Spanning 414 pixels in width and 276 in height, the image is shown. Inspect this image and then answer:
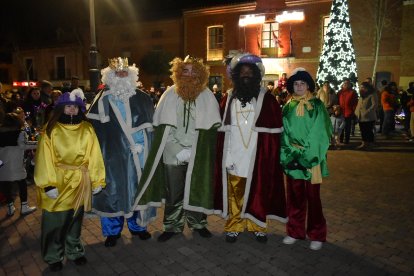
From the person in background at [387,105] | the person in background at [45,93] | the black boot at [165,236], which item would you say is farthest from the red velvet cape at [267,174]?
the person in background at [387,105]

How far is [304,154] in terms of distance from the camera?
421 cm

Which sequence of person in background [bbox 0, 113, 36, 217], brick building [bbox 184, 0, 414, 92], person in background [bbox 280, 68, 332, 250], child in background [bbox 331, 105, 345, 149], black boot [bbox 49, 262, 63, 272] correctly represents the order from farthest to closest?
brick building [bbox 184, 0, 414, 92], child in background [bbox 331, 105, 345, 149], person in background [bbox 0, 113, 36, 217], person in background [bbox 280, 68, 332, 250], black boot [bbox 49, 262, 63, 272]

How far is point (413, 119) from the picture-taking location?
1196cm

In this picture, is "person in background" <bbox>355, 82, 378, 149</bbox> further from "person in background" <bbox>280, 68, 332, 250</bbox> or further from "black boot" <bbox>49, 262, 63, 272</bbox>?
"black boot" <bbox>49, 262, 63, 272</bbox>

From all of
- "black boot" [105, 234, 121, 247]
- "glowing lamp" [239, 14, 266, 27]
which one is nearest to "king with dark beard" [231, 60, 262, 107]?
"black boot" [105, 234, 121, 247]

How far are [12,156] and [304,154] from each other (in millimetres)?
4383

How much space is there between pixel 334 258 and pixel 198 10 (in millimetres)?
26483

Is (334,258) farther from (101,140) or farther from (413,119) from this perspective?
(413,119)

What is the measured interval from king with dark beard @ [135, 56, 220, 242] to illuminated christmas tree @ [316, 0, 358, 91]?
14351 mm

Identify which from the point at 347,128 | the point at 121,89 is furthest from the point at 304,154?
the point at 347,128

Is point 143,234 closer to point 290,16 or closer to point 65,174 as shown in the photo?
point 65,174

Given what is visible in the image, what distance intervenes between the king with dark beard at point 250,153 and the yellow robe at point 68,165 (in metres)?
1.56

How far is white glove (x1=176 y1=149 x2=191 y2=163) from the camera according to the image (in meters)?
4.54

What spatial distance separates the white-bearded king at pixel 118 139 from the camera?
14.4ft
